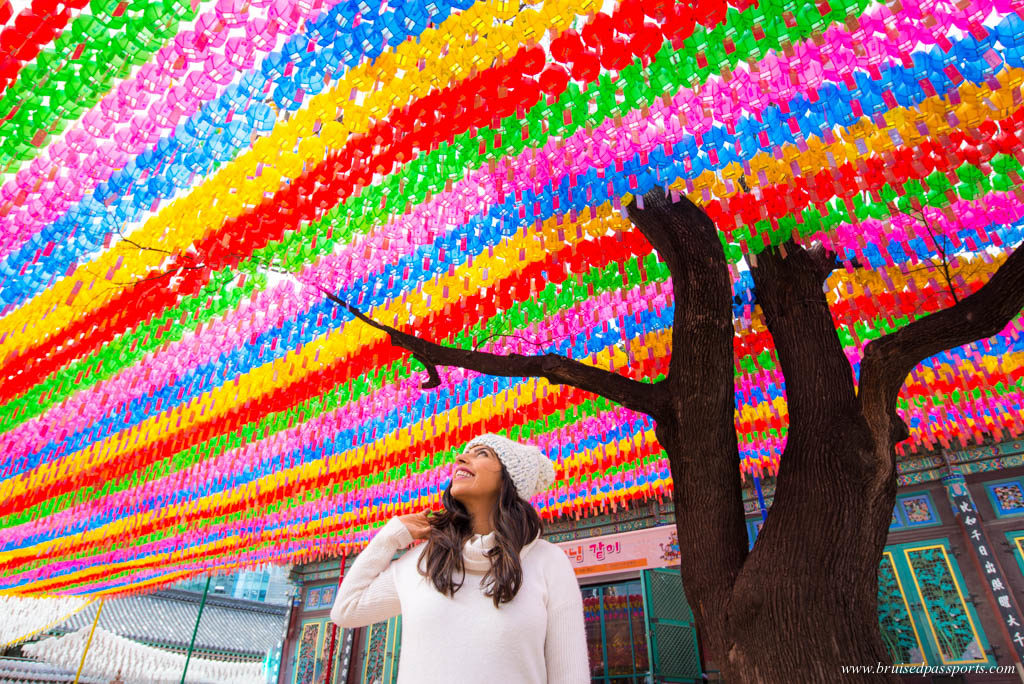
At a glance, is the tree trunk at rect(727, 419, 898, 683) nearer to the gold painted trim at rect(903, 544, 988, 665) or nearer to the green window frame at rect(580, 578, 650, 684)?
the gold painted trim at rect(903, 544, 988, 665)

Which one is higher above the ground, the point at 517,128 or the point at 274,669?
the point at 517,128

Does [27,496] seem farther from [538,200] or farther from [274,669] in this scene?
[538,200]

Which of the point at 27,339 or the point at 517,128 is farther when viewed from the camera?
the point at 27,339

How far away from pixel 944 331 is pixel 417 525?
219 cm

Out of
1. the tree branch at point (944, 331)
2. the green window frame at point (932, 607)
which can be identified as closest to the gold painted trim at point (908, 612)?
the green window frame at point (932, 607)

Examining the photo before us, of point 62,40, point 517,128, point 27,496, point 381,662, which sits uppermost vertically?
point 27,496

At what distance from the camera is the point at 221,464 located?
654 cm

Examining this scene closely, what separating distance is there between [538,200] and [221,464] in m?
5.23

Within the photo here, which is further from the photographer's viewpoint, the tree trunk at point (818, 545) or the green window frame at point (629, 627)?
the green window frame at point (629, 627)

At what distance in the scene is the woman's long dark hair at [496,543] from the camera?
1.46 metres

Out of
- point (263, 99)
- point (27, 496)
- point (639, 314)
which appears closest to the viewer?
point (263, 99)

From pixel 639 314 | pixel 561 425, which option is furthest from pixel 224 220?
pixel 561 425

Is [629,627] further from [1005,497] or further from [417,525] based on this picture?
[417,525]

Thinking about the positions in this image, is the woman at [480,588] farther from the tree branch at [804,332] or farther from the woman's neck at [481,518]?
the tree branch at [804,332]
